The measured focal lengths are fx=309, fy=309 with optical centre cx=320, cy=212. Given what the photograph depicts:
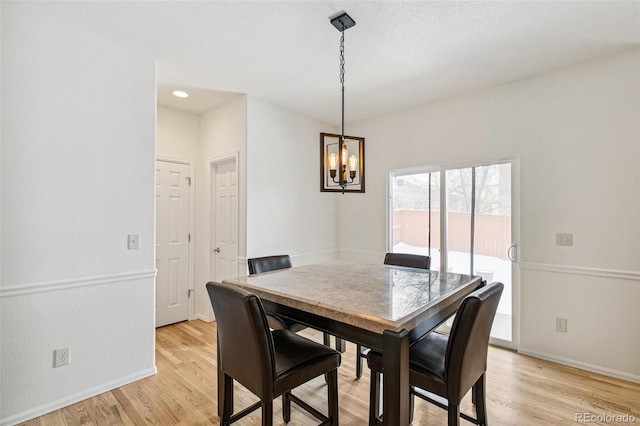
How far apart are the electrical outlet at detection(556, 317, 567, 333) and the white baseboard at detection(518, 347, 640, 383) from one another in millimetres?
250

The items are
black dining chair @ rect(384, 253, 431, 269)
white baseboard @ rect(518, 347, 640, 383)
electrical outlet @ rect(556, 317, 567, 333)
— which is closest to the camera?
white baseboard @ rect(518, 347, 640, 383)

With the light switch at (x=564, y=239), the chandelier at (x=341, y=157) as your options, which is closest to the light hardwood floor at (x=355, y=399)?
the light switch at (x=564, y=239)

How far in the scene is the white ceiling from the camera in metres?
2.00

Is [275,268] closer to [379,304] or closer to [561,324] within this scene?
[379,304]

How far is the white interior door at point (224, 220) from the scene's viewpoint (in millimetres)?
3660

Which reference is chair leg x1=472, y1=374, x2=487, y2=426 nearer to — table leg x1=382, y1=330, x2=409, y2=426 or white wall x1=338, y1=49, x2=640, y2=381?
table leg x1=382, y1=330, x2=409, y2=426

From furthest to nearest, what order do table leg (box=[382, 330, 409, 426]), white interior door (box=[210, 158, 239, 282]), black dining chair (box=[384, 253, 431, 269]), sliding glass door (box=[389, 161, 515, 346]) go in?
1. white interior door (box=[210, 158, 239, 282])
2. sliding glass door (box=[389, 161, 515, 346])
3. black dining chair (box=[384, 253, 431, 269])
4. table leg (box=[382, 330, 409, 426])

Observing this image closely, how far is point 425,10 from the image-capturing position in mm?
2012

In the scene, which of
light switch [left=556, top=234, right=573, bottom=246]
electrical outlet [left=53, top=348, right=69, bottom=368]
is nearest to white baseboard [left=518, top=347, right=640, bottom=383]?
light switch [left=556, top=234, right=573, bottom=246]

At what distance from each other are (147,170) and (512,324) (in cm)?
369

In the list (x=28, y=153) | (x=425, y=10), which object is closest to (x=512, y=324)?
(x=425, y=10)

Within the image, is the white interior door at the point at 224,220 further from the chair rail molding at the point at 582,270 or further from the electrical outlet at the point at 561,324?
the electrical outlet at the point at 561,324

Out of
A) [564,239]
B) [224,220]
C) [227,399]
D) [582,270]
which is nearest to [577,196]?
[564,239]

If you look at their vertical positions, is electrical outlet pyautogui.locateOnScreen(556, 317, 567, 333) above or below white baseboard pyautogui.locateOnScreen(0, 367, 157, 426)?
above
